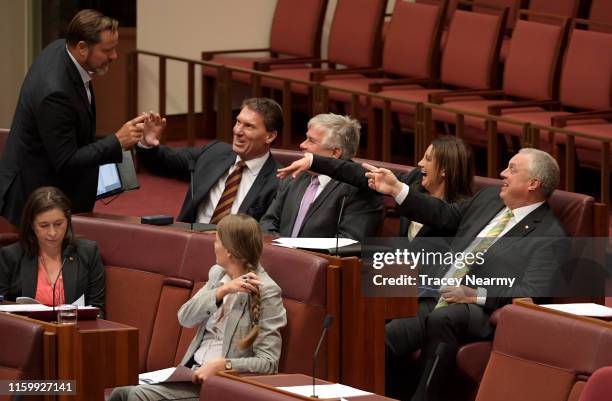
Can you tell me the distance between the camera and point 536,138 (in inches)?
222

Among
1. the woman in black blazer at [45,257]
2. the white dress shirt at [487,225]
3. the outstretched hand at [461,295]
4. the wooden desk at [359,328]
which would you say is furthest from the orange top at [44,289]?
the outstretched hand at [461,295]

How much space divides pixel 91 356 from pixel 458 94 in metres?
3.73

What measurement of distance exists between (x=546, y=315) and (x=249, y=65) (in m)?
4.65

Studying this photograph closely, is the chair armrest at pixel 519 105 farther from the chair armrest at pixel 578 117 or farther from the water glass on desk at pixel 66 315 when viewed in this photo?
the water glass on desk at pixel 66 315

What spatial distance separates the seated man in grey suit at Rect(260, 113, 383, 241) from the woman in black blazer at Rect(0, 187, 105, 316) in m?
0.76

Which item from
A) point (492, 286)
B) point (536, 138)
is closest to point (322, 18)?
point (536, 138)

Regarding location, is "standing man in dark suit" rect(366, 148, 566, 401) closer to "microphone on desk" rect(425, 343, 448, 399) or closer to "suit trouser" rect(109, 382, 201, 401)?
"microphone on desk" rect(425, 343, 448, 399)

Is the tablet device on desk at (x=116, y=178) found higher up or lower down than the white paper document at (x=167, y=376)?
higher up

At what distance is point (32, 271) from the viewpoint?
395 centimetres

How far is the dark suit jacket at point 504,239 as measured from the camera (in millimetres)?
4062

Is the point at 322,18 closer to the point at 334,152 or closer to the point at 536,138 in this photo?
the point at 536,138

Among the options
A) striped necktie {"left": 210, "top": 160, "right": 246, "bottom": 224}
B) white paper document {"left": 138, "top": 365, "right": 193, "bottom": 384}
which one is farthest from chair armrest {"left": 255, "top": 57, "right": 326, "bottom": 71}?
white paper document {"left": 138, "top": 365, "right": 193, "bottom": 384}

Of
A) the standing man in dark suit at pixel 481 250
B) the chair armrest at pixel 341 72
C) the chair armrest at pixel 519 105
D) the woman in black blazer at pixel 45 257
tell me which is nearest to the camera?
the woman in black blazer at pixel 45 257

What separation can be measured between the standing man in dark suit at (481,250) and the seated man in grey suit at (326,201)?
0.67 ft
